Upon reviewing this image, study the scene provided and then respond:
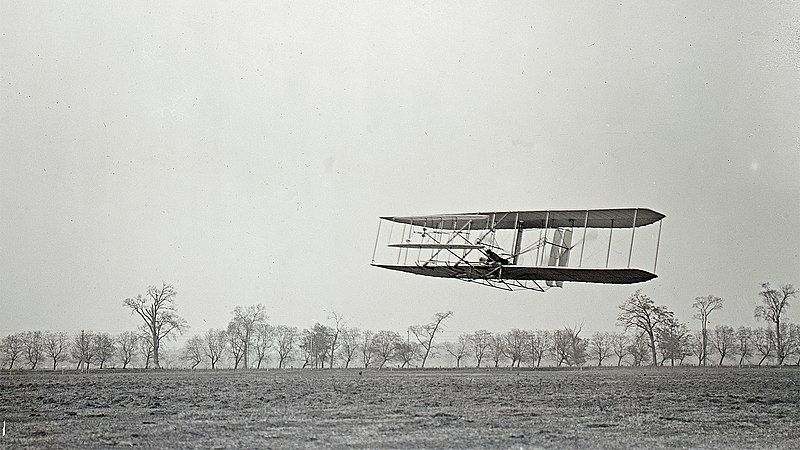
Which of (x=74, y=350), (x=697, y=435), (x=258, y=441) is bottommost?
(x=74, y=350)

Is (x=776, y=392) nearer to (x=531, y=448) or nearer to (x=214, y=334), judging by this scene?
(x=531, y=448)

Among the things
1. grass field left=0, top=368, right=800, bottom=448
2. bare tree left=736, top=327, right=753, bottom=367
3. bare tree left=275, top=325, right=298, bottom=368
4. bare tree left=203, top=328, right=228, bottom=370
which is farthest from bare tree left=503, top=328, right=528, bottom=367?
grass field left=0, top=368, right=800, bottom=448

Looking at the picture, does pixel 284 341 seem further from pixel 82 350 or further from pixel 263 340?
pixel 82 350

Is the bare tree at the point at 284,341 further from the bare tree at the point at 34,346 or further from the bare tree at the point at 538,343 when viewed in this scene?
the bare tree at the point at 538,343

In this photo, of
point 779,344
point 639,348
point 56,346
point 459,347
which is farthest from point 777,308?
point 56,346

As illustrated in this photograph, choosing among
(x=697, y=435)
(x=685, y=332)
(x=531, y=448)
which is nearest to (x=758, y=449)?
(x=697, y=435)

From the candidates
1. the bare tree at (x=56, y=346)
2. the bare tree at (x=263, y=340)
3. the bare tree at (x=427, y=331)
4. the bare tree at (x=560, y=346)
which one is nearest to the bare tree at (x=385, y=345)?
the bare tree at (x=427, y=331)
